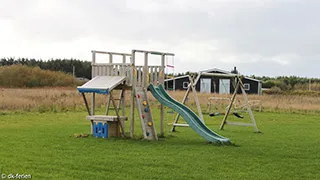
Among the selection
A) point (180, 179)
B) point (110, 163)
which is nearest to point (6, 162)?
point (110, 163)

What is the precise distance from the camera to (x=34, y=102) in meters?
21.8

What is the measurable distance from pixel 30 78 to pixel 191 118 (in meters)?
30.6

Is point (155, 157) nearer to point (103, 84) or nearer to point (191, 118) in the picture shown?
point (191, 118)

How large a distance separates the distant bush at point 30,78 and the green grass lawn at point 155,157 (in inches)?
1081

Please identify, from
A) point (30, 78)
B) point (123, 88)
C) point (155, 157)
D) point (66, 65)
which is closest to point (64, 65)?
point (66, 65)

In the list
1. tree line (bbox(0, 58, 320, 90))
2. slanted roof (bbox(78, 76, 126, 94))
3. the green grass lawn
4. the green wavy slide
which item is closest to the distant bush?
tree line (bbox(0, 58, 320, 90))

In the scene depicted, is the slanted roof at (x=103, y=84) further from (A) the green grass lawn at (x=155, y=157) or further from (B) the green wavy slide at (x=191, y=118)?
(A) the green grass lawn at (x=155, y=157)

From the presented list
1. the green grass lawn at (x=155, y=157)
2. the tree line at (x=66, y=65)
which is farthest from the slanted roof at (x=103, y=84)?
the tree line at (x=66, y=65)

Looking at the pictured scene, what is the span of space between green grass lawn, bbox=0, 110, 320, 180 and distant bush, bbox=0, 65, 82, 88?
90.1ft

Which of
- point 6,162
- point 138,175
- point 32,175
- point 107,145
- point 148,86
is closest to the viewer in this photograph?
point 32,175

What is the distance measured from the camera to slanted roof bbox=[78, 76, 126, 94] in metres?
11.4

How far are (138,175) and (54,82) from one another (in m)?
35.2

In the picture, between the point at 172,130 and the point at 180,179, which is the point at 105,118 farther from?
the point at 180,179

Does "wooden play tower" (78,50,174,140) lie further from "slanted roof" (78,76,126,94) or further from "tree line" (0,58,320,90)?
"tree line" (0,58,320,90)
